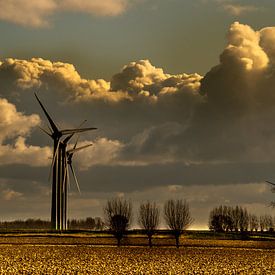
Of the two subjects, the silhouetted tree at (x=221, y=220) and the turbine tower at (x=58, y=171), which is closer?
the turbine tower at (x=58, y=171)

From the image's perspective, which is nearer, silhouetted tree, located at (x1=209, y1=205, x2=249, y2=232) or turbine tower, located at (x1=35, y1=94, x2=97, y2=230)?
turbine tower, located at (x1=35, y1=94, x2=97, y2=230)

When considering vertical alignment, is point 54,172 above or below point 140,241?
above

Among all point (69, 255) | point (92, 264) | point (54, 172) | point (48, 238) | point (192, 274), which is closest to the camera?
point (192, 274)

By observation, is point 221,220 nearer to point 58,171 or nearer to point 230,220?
point 230,220

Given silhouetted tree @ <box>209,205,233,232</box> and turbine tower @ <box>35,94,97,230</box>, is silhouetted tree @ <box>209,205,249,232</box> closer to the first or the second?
silhouetted tree @ <box>209,205,233,232</box>

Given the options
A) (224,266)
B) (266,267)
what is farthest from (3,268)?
(266,267)

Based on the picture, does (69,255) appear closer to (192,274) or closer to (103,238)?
(192,274)

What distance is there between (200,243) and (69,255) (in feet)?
116

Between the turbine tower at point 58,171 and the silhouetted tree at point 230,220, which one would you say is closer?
the turbine tower at point 58,171

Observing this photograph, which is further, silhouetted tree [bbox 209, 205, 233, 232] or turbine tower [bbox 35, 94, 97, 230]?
silhouetted tree [bbox 209, 205, 233, 232]

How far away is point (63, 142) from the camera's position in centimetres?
11975

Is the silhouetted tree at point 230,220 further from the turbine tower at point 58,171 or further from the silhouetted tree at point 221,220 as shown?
the turbine tower at point 58,171

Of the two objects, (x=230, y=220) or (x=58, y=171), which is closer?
(x=58, y=171)

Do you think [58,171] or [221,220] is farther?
[221,220]
